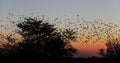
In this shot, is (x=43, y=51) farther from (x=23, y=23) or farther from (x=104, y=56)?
(x=104, y=56)

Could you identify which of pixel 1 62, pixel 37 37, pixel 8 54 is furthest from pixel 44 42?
pixel 1 62

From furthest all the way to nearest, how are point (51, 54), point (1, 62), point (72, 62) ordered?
1. point (72, 62)
2. point (51, 54)
3. point (1, 62)

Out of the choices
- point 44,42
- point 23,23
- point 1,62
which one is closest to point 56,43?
point 44,42

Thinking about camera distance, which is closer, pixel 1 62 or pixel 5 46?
pixel 1 62

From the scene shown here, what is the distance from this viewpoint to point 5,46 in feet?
243

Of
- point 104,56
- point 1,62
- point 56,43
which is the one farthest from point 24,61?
point 104,56

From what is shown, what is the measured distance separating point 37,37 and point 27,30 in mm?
2428

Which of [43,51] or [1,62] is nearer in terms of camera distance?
[1,62]

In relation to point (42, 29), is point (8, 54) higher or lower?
lower

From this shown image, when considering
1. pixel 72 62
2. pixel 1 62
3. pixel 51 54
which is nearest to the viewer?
pixel 1 62

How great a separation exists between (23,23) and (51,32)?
18.2 feet

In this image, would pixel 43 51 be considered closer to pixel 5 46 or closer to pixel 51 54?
pixel 51 54

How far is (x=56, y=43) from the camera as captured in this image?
239 feet

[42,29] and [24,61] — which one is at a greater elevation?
[42,29]
